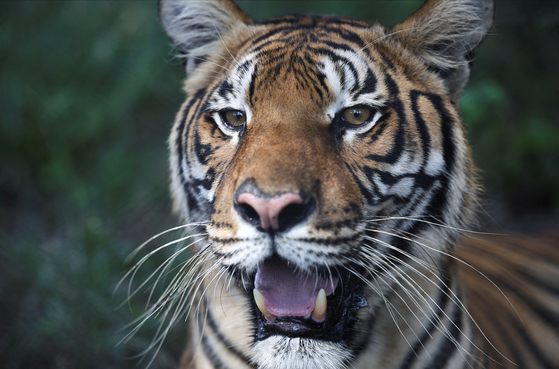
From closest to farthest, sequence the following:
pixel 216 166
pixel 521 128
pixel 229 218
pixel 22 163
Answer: pixel 229 218, pixel 216 166, pixel 521 128, pixel 22 163

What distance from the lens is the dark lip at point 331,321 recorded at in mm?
1401

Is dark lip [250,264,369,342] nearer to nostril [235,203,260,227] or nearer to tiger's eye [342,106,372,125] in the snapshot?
nostril [235,203,260,227]

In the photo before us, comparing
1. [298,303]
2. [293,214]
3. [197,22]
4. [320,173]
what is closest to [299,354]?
[298,303]

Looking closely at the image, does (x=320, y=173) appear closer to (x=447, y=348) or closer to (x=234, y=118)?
(x=234, y=118)

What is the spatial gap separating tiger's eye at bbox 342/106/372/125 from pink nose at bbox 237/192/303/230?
0.44 metres

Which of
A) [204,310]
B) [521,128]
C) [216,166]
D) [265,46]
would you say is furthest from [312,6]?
[204,310]

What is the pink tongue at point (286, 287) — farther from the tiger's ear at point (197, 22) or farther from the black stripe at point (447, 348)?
the tiger's ear at point (197, 22)

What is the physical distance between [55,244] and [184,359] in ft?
4.28

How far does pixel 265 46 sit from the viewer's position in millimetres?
1747

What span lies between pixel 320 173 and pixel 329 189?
58 mm

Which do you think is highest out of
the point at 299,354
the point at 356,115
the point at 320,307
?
the point at 356,115

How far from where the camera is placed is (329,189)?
1379mm

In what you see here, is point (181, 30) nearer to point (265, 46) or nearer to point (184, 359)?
point (265, 46)

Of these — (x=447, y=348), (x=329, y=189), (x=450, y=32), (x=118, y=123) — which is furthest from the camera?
(x=118, y=123)
